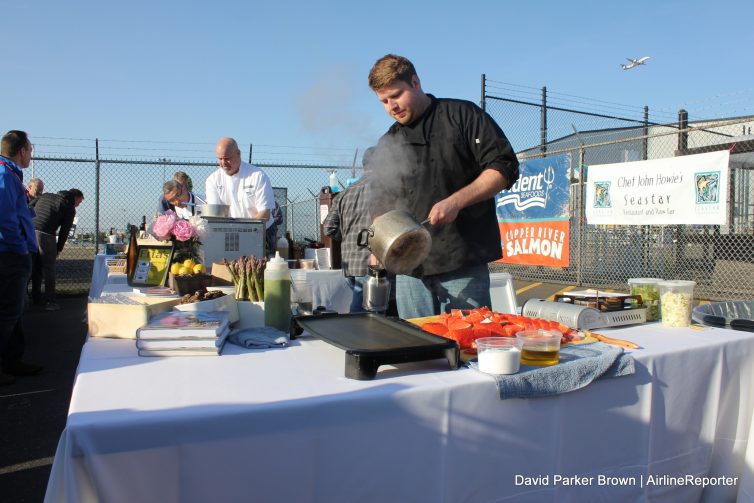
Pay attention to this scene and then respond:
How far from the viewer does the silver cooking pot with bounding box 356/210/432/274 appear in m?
2.02

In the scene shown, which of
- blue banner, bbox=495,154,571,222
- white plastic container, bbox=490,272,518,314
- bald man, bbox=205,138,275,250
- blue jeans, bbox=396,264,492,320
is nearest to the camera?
blue jeans, bbox=396,264,492,320

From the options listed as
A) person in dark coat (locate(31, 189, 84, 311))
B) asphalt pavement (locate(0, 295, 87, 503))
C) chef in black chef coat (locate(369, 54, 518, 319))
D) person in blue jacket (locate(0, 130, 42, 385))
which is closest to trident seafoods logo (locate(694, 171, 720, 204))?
chef in black chef coat (locate(369, 54, 518, 319))

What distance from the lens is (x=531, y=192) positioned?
8.30 metres

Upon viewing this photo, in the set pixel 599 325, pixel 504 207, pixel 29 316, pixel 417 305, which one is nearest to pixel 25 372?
pixel 29 316

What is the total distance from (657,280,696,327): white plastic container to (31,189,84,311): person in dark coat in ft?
25.6

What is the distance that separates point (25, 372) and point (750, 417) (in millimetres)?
5363

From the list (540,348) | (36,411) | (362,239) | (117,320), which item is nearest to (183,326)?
(117,320)

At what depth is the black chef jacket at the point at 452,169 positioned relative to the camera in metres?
2.46

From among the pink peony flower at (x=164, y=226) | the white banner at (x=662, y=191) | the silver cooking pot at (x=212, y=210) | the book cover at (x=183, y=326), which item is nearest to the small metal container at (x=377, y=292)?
the book cover at (x=183, y=326)

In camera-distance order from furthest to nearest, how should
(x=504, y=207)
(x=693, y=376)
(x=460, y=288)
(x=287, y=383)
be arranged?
(x=504, y=207) → (x=460, y=288) → (x=693, y=376) → (x=287, y=383)

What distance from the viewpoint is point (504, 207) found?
8.86 metres

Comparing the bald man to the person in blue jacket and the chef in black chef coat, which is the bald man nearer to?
the person in blue jacket

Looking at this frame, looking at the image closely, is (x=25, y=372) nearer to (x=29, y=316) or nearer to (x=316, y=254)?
(x=316, y=254)

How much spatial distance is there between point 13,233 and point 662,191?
675 cm
